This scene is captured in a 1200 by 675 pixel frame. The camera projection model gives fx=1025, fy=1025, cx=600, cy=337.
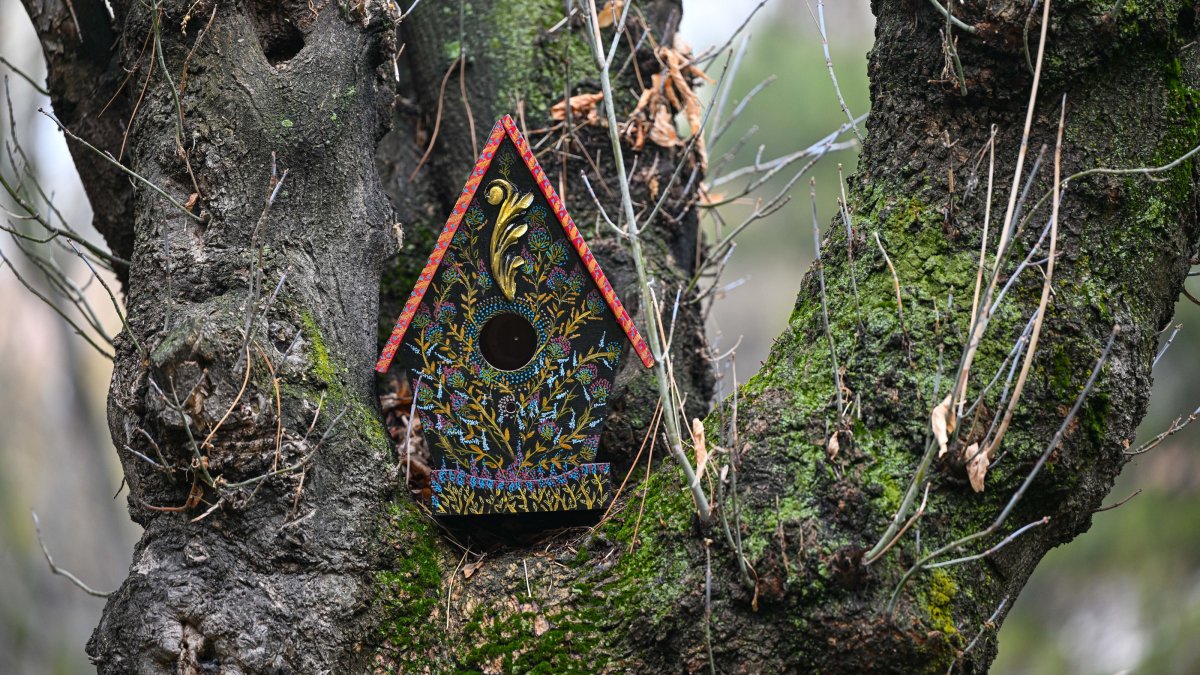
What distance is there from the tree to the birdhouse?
7.3 inches

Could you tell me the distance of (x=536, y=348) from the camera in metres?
2.89

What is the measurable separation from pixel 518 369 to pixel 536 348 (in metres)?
0.08

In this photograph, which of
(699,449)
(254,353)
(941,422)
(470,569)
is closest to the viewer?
(941,422)

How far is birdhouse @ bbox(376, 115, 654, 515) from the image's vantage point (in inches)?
111

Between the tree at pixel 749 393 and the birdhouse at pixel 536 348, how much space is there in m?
0.19

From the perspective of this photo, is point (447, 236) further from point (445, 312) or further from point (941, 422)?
point (941, 422)

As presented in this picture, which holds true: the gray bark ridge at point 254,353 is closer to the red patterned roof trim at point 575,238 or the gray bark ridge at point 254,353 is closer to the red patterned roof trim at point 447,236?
the red patterned roof trim at point 447,236

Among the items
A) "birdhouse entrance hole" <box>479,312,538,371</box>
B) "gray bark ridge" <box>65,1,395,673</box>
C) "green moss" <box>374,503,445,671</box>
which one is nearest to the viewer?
"gray bark ridge" <box>65,1,395,673</box>

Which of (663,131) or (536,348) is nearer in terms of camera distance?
(536,348)

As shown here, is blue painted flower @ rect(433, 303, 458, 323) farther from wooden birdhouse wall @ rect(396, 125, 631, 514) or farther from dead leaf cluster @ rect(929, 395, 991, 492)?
dead leaf cluster @ rect(929, 395, 991, 492)

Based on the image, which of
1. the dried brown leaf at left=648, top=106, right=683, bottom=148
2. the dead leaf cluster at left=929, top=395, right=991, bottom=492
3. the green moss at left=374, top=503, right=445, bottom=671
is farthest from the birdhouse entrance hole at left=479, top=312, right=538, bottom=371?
the dead leaf cluster at left=929, top=395, right=991, bottom=492

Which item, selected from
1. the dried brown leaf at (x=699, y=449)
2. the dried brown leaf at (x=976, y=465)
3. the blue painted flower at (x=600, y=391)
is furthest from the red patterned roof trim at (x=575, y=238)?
the dried brown leaf at (x=976, y=465)

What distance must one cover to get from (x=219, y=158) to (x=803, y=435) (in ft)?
5.31

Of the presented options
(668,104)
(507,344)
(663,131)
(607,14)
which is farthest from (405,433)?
(607,14)
